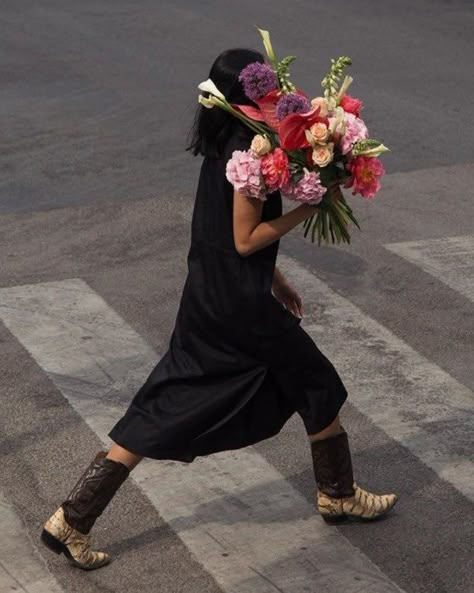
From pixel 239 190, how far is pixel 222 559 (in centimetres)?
147

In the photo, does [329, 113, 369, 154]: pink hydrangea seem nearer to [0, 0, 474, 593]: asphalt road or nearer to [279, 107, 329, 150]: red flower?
[279, 107, 329, 150]: red flower

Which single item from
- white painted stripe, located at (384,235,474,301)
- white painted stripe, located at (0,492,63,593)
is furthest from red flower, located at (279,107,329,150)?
white painted stripe, located at (384,235,474,301)

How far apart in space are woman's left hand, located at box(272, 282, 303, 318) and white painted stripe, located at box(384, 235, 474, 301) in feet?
10.2

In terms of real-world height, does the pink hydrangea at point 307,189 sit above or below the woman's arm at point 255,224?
above

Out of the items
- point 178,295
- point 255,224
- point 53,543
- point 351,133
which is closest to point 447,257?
point 178,295

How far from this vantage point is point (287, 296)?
6.48 m

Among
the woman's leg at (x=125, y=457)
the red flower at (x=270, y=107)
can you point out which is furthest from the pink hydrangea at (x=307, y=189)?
the woman's leg at (x=125, y=457)

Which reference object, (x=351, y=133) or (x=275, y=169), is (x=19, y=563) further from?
(x=351, y=133)

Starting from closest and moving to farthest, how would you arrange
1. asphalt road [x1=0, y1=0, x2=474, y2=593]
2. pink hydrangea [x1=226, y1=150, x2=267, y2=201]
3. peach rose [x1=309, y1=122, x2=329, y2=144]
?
1. pink hydrangea [x1=226, y1=150, x2=267, y2=201]
2. peach rose [x1=309, y1=122, x2=329, y2=144]
3. asphalt road [x1=0, y1=0, x2=474, y2=593]

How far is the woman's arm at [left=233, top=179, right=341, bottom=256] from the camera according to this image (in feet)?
19.6

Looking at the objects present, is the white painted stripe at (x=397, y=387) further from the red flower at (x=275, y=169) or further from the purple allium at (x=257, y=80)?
the purple allium at (x=257, y=80)

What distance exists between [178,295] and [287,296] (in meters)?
3.06

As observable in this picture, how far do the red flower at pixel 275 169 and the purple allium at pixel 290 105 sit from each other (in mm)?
136

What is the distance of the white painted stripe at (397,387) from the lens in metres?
7.34
